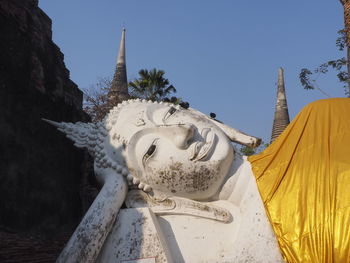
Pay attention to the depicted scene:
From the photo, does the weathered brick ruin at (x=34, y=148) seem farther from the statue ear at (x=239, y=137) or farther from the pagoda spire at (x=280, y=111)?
the pagoda spire at (x=280, y=111)

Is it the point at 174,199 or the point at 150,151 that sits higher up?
the point at 150,151

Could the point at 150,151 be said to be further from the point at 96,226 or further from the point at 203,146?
the point at 96,226

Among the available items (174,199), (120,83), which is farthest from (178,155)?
(120,83)

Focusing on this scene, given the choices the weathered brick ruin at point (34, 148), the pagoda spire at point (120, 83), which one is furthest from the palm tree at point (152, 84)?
the weathered brick ruin at point (34, 148)

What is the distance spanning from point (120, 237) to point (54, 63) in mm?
3115

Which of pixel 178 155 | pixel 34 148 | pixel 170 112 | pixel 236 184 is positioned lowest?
pixel 236 184

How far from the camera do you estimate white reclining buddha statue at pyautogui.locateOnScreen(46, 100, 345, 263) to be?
265 centimetres

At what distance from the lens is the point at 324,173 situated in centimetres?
263

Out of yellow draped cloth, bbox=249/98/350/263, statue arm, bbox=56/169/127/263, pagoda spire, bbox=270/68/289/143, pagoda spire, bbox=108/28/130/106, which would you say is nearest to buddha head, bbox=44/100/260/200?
statue arm, bbox=56/169/127/263

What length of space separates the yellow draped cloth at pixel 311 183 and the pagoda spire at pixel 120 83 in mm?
13056

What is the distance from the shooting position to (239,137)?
11.0 ft

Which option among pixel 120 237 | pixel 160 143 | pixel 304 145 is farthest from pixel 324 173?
pixel 120 237

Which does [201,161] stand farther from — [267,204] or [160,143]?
[267,204]

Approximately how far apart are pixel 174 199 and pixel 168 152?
38 centimetres
